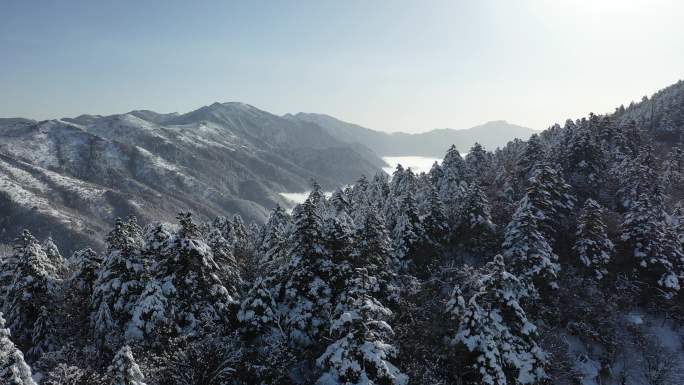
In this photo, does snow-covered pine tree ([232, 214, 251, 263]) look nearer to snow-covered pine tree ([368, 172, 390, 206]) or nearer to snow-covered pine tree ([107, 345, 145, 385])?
snow-covered pine tree ([368, 172, 390, 206])

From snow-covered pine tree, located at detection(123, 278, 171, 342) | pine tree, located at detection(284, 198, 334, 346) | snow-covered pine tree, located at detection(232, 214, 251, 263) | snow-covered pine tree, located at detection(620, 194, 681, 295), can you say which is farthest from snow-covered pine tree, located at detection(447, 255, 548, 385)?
snow-covered pine tree, located at detection(232, 214, 251, 263)

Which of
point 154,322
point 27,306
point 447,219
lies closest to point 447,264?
point 447,219

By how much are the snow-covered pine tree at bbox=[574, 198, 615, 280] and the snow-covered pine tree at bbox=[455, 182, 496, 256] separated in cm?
836

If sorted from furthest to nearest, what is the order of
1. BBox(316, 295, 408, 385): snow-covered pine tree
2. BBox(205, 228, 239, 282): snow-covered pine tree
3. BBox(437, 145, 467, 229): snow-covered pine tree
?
1. BBox(437, 145, 467, 229): snow-covered pine tree
2. BBox(205, 228, 239, 282): snow-covered pine tree
3. BBox(316, 295, 408, 385): snow-covered pine tree

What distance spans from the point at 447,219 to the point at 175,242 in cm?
3078

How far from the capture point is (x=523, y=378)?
2442cm

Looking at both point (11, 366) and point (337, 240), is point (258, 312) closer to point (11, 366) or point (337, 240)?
point (337, 240)

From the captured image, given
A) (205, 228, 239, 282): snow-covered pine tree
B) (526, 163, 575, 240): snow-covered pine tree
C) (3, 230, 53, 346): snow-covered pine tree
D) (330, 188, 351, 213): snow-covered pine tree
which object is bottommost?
(3, 230, 53, 346): snow-covered pine tree

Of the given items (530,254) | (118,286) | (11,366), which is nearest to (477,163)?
(530,254)

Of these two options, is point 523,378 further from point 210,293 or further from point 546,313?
point 210,293

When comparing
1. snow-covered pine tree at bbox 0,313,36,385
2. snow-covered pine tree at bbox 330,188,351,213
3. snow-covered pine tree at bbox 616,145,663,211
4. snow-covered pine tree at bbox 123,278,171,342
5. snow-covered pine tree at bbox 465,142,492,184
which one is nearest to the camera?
snow-covered pine tree at bbox 0,313,36,385

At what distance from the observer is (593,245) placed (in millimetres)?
39219

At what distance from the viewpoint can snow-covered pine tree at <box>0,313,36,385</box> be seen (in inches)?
607

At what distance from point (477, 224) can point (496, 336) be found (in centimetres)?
2112
